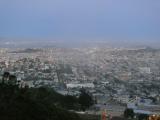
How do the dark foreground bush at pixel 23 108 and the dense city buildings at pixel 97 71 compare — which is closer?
the dark foreground bush at pixel 23 108

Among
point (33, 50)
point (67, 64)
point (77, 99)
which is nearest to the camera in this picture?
point (77, 99)

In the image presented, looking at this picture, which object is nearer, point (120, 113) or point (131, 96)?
point (120, 113)

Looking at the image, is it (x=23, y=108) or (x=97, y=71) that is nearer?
(x=23, y=108)

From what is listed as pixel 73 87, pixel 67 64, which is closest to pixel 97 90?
pixel 73 87

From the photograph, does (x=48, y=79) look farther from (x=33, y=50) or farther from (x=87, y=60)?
(x=33, y=50)

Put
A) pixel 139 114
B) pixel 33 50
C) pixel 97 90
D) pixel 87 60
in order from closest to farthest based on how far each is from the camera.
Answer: pixel 139 114
pixel 97 90
pixel 87 60
pixel 33 50

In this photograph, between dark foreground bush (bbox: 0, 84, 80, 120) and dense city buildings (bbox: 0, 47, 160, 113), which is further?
dense city buildings (bbox: 0, 47, 160, 113)

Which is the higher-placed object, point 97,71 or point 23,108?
point 23,108

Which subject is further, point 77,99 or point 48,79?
point 48,79

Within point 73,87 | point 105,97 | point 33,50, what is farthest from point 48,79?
point 33,50

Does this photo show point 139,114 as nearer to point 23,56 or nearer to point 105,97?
point 105,97
